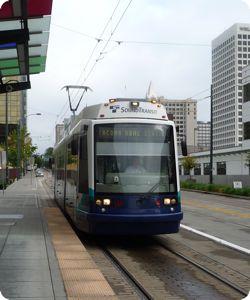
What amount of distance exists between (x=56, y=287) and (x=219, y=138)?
69858mm

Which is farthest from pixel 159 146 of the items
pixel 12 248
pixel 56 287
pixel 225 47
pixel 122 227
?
pixel 225 47

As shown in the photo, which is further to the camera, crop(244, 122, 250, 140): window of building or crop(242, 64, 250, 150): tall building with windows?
crop(244, 122, 250, 140): window of building

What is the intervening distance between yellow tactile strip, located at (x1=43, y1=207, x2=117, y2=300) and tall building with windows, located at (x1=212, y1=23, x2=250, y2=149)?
684 centimetres

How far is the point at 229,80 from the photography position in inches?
1499

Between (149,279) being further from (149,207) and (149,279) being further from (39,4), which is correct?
(39,4)

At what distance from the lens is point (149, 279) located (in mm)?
9414

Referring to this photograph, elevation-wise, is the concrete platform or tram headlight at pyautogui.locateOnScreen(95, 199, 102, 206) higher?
tram headlight at pyautogui.locateOnScreen(95, 199, 102, 206)

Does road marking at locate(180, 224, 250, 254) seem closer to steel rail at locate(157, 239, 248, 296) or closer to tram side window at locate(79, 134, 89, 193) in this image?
steel rail at locate(157, 239, 248, 296)

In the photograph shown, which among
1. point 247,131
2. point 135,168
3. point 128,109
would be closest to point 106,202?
point 135,168

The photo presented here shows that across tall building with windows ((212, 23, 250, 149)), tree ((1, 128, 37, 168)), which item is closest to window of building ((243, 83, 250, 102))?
tall building with windows ((212, 23, 250, 149))

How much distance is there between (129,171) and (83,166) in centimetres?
126

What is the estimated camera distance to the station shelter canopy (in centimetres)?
1201

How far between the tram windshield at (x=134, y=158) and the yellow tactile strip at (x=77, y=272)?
1562 millimetres

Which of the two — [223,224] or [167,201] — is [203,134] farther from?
[167,201]
